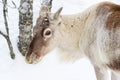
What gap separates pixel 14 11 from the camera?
34.8ft

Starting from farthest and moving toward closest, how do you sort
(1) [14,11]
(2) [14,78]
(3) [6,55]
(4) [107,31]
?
(1) [14,11], (3) [6,55], (2) [14,78], (4) [107,31]

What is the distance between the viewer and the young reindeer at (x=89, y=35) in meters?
5.91

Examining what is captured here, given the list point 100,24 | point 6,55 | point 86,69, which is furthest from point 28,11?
point 100,24

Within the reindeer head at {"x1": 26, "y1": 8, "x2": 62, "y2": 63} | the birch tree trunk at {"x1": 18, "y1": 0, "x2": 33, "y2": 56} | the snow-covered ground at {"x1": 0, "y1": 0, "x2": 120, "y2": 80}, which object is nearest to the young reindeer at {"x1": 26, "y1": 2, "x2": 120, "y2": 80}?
the reindeer head at {"x1": 26, "y1": 8, "x2": 62, "y2": 63}

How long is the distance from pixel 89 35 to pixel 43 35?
0.74 metres

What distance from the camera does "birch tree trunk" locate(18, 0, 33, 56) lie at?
Result: 26.2 ft

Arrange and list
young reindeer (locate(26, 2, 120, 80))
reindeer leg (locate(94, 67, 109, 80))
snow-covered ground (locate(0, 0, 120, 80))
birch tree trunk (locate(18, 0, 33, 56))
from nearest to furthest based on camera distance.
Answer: young reindeer (locate(26, 2, 120, 80)) < reindeer leg (locate(94, 67, 109, 80)) < snow-covered ground (locate(0, 0, 120, 80)) < birch tree trunk (locate(18, 0, 33, 56))

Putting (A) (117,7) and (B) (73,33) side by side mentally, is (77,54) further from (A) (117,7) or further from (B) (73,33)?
(A) (117,7)

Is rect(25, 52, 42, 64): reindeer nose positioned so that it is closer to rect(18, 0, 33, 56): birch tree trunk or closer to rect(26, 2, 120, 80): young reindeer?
rect(26, 2, 120, 80): young reindeer

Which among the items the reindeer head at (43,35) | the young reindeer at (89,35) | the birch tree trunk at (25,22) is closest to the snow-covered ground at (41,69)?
the birch tree trunk at (25,22)

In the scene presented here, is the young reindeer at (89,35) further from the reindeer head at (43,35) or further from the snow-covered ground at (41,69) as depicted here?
the snow-covered ground at (41,69)

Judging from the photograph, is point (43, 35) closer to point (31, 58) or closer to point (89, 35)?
point (31, 58)

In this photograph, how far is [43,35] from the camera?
6.02 metres

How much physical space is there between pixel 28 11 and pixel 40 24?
204cm
